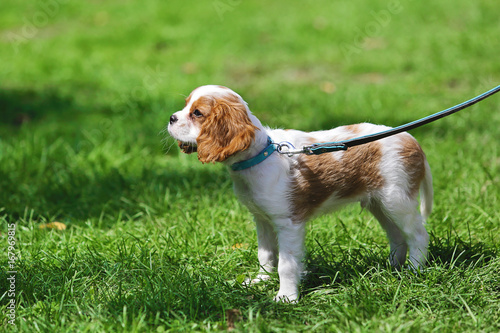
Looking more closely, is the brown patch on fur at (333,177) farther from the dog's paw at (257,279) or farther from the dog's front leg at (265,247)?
the dog's paw at (257,279)

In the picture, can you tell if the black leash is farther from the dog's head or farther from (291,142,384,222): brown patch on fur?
the dog's head

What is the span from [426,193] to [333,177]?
77 centimetres

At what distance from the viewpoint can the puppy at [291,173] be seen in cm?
287

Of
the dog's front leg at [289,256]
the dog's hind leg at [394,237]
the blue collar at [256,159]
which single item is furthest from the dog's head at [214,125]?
the dog's hind leg at [394,237]

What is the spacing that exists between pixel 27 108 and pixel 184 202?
11.2 ft

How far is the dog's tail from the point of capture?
3.42 metres

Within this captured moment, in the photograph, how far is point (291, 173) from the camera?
304 centimetres

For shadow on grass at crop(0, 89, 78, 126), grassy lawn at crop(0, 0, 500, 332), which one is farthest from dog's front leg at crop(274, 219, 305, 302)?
shadow on grass at crop(0, 89, 78, 126)

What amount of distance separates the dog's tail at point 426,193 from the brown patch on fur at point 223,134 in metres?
1.24

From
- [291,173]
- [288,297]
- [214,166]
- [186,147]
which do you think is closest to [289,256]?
[288,297]

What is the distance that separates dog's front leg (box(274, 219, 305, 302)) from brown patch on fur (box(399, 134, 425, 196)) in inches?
28.7

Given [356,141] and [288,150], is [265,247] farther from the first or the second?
[356,141]

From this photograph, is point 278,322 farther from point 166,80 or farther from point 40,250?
point 166,80

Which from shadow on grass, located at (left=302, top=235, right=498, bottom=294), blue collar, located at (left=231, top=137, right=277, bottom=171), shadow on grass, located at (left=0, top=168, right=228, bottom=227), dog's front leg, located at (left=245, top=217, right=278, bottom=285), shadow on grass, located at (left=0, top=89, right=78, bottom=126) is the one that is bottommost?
shadow on grass, located at (left=302, top=235, right=498, bottom=294)
